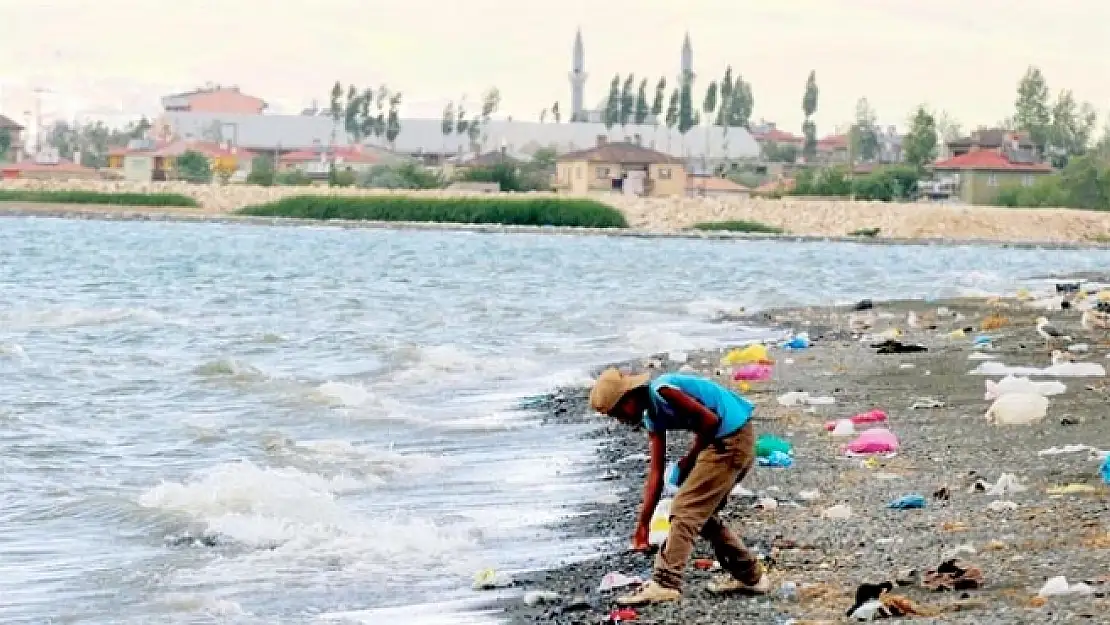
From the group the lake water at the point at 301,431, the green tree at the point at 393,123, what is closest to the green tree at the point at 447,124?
the green tree at the point at 393,123

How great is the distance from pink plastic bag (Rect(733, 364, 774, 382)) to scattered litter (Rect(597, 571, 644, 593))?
11383 mm

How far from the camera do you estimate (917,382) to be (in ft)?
65.6

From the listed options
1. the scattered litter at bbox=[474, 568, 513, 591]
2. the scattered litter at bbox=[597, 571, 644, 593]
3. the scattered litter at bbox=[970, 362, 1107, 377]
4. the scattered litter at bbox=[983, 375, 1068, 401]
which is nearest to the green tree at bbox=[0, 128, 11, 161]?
the scattered litter at bbox=[970, 362, 1107, 377]

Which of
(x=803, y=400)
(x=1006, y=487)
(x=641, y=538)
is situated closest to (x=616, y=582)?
(x=641, y=538)

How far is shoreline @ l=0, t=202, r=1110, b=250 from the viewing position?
100562 millimetres

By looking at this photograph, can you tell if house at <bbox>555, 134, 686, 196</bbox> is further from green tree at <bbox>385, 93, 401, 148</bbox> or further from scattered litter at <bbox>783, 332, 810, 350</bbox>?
scattered litter at <bbox>783, 332, 810, 350</bbox>

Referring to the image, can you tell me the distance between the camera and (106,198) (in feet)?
405

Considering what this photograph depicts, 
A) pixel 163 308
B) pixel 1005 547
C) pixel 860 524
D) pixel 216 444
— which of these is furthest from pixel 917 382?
pixel 163 308

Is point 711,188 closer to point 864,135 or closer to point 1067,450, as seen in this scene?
point 864,135

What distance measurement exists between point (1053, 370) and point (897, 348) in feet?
17.3

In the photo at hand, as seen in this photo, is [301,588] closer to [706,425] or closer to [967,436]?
[706,425]

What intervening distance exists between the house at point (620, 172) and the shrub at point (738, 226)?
58.4 feet

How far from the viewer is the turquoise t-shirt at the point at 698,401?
29.9 ft

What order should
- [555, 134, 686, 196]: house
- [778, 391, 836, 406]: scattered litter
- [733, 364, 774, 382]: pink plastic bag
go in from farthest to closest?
[555, 134, 686, 196]: house
[733, 364, 774, 382]: pink plastic bag
[778, 391, 836, 406]: scattered litter
